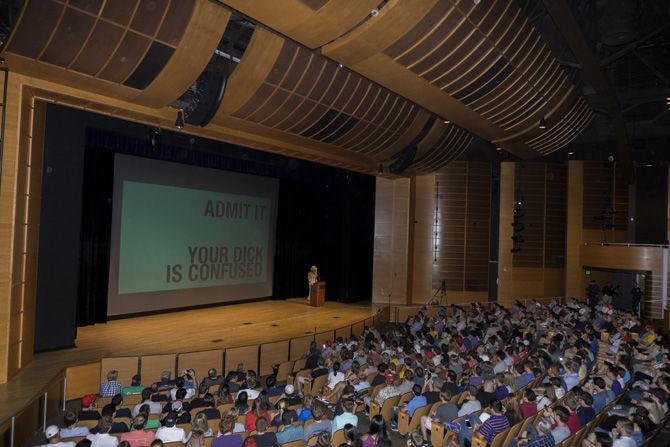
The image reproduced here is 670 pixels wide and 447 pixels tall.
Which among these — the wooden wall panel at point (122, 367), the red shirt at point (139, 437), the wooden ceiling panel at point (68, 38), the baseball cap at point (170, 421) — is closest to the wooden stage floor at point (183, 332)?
the wooden wall panel at point (122, 367)

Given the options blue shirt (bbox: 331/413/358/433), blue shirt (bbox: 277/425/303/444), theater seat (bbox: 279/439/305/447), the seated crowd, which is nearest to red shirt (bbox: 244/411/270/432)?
the seated crowd

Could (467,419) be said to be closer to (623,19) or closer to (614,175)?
(623,19)

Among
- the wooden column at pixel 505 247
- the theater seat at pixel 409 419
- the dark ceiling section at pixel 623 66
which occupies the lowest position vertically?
the theater seat at pixel 409 419

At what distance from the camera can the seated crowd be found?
19.0 feet

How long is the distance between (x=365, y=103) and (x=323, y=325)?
23.2ft

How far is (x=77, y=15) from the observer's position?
7359 millimetres

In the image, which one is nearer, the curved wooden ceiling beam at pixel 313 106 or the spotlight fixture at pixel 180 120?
the curved wooden ceiling beam at pixel 313 106

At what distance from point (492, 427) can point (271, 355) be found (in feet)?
21.9

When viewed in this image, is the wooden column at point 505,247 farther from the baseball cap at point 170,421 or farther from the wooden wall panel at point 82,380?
the baseball cap at point 170,421

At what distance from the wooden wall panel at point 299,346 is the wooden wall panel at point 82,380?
171 inches

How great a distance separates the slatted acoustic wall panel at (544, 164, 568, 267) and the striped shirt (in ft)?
56.7

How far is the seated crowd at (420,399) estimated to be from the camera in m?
5.78

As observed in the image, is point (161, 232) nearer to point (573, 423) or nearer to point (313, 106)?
point (313, 106)

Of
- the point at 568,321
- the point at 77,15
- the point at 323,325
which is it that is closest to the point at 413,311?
the point at 323,325
